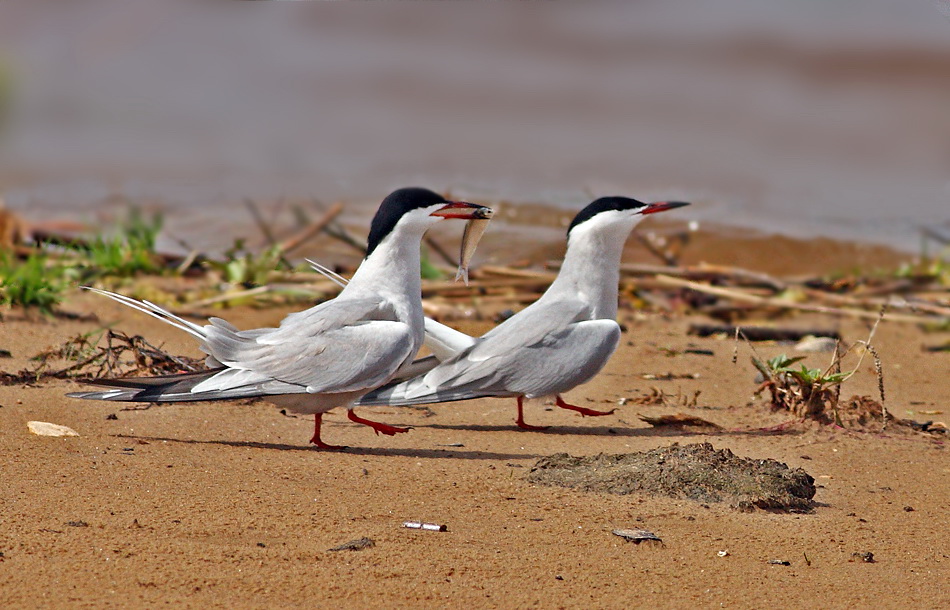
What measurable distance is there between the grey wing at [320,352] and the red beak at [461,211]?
17.2 inches

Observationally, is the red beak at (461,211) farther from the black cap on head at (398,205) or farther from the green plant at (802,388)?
the green plant at (802,388)

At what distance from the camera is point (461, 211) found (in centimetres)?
438

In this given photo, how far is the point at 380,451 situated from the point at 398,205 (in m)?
0.88

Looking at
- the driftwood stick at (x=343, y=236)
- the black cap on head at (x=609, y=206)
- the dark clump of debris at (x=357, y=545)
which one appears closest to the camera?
the dark clump of debris at (x=357, y=545)

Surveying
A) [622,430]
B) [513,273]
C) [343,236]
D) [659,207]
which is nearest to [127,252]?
[343,236]

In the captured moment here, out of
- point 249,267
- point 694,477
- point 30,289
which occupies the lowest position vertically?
point 694,477

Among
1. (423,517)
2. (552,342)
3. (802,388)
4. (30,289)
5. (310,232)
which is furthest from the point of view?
(310,232)

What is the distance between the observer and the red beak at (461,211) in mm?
4332

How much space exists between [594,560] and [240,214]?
22.6ft

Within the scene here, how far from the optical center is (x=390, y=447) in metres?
4.14

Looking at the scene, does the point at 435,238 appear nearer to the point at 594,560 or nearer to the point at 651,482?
the point at 651,482

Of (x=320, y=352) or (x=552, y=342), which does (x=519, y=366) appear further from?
(x=320, y=352)

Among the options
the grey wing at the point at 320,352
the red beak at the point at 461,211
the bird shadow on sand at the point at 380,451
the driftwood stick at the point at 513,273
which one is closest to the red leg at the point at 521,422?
the bird shadow on sand at the point at 380,451

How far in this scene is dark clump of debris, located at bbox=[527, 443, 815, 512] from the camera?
3482mm
